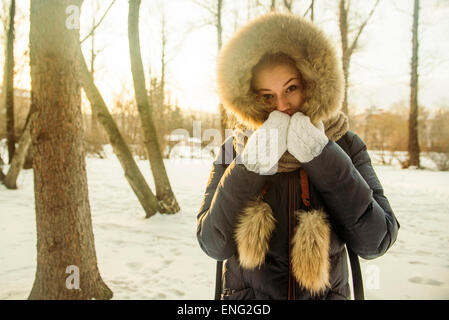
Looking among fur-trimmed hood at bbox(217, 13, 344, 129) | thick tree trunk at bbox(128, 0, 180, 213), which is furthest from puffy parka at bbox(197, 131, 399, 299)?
thick tree trunk at bbox(128, 0, 180, 213)

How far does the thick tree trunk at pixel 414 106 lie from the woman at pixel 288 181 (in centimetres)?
1327

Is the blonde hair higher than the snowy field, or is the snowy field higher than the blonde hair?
the blonde hair

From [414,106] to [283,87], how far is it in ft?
46.6

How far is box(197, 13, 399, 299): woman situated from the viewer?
110 cm

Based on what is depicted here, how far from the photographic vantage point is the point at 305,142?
3.56 ft

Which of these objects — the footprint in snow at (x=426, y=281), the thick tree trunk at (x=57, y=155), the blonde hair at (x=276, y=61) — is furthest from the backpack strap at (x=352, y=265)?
the footprint in snow at (x=426, y=281)

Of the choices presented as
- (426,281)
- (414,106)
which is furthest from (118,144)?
(414,106)

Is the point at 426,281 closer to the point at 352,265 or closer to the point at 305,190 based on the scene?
the point at 352,265

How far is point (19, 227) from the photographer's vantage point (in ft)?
13.9

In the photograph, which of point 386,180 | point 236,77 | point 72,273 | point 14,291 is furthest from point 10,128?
point 386,180

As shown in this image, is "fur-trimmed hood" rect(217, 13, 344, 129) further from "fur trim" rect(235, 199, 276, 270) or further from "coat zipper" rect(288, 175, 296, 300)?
"fur trim" rect(235, 199, 276, 270)

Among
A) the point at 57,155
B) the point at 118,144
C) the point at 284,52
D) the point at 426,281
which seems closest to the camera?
the point at 284,52

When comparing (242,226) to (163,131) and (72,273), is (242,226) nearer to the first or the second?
(72,273)

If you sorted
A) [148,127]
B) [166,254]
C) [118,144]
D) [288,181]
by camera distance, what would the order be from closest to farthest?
[288,181] < [166,254] < [118,144] < [148,127]
